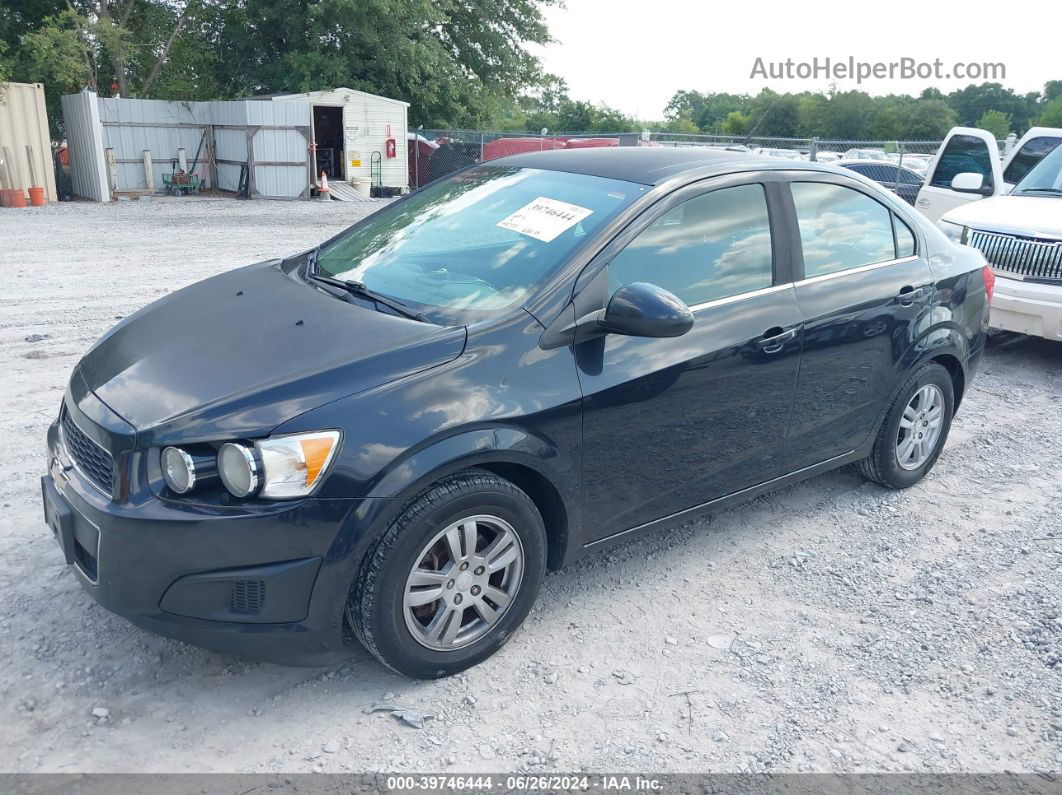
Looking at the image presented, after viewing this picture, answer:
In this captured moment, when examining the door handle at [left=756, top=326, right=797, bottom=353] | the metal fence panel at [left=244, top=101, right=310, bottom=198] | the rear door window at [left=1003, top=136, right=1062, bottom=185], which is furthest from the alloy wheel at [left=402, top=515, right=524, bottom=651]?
the metal fence panel at [left=244, top=101, right=310, bottom=198]

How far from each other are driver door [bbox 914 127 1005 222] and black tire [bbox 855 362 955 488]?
204 inches

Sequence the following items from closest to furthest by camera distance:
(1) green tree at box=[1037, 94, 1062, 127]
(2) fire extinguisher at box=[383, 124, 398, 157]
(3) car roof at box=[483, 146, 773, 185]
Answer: (3) car roof at box=[483, 146, 773, 185]
(2) fire extinguisher at box=[383, 124, 398, 157]
(1) green tree at box=[1037, 94, 1062, 127]

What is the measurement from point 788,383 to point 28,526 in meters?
3.48

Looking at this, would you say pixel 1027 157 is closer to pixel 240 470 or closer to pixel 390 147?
pixel 240 470

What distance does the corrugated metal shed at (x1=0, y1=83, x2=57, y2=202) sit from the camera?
17484mm

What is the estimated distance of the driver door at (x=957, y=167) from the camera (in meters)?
9.30

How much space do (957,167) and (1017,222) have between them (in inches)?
118

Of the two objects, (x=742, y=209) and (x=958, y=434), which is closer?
(x=742, y=209)

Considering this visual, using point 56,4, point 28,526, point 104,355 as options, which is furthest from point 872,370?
point 56,4

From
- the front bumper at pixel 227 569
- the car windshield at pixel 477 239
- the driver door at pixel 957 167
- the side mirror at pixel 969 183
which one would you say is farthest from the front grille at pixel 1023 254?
the front bumper at pixel 227 569

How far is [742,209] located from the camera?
3875mm

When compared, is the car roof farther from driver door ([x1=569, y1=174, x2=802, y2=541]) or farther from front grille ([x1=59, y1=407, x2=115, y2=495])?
front grille ([x1=59, y1=407, x2=115, y2=495])

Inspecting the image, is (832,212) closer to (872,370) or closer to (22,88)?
(872,370)

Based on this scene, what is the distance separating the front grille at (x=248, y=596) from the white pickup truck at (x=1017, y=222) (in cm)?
655
